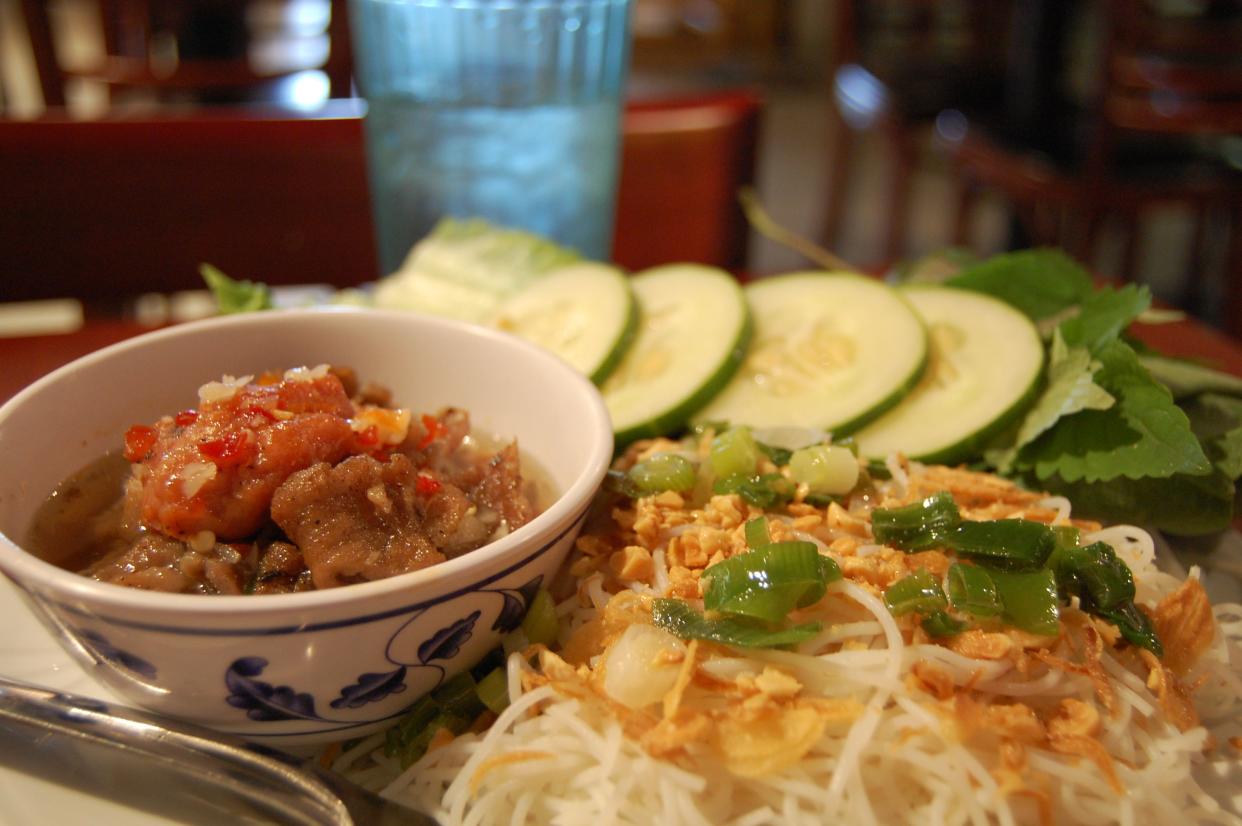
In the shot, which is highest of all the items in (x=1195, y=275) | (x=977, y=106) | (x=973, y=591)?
(x=973, y=591)

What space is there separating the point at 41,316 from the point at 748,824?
582cm

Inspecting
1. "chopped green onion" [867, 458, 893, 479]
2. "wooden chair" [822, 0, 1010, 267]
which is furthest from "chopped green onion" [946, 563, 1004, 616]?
"wooden chair" [822, 0, 1010, 267]

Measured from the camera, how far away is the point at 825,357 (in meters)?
2.00

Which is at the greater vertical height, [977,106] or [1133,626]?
[1133,626]

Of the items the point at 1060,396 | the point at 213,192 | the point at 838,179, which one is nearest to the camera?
the point at 1060,396

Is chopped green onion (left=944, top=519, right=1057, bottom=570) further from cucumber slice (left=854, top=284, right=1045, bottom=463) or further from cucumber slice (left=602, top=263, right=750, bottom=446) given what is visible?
cucumber slice (left=602, top=263, right=750, bottom=446)

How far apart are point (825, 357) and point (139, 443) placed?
130 centimetres

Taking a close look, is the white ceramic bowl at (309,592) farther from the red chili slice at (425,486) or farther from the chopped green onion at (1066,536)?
the chopped green onion at (1066,536)

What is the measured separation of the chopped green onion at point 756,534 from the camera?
1420 millimetres

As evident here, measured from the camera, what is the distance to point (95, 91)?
9.66m

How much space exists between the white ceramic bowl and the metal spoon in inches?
1.5

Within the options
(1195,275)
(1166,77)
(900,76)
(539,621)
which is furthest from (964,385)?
(1195,275)

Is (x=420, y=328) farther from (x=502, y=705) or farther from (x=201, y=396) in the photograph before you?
(x=502, y=705)

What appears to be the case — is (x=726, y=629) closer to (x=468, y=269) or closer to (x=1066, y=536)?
(x=1066, y=536)
